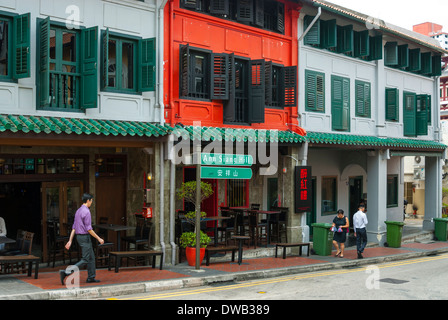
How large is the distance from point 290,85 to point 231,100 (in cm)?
260

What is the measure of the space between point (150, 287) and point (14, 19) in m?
6.48

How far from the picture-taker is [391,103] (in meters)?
21.8

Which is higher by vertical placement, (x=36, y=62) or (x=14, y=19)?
(x=14, y=19)

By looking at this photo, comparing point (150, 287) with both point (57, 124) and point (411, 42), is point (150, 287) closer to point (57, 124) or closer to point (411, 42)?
point (57, 124)

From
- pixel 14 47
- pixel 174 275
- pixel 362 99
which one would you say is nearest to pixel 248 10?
pixel 362 99

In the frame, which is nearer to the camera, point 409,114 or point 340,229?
point 340,229

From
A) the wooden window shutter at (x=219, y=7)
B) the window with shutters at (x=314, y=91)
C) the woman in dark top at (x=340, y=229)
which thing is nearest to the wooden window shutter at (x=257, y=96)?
the wooden window shutter at (x=219, y=7)

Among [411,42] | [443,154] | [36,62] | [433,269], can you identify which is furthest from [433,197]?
[36,62]

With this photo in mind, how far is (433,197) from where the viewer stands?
2438 cm

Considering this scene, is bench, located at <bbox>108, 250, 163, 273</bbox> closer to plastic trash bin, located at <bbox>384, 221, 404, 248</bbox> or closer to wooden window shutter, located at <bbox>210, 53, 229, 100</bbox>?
wooden window shutter, located at <bbox>210, 53, 229, 100</bbox>

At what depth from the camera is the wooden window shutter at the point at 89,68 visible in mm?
12266

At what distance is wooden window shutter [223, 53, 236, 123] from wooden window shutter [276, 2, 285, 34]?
2804 mm

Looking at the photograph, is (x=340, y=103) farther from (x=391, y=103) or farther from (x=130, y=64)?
(x=130, y=64)

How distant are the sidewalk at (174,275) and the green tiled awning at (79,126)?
3.16 metres
